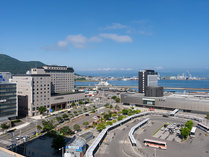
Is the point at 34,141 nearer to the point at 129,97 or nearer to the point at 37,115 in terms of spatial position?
the point at 37,115

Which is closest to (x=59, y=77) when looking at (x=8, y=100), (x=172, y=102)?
(x=8, y=100)

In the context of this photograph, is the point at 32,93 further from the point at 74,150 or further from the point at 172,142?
the point at 172,142

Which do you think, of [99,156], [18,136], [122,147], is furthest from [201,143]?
[18,136]

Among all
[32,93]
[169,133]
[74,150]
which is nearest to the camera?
[74,150]

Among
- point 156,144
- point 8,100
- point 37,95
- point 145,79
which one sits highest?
point 145,79

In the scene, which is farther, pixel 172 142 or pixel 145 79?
pixel 145 79

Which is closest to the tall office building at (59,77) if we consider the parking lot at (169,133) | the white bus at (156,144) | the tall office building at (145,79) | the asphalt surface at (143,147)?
the tall office building at (145,79)

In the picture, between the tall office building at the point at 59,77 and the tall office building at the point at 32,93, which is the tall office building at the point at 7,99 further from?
the tall office building at the point at 59,77
